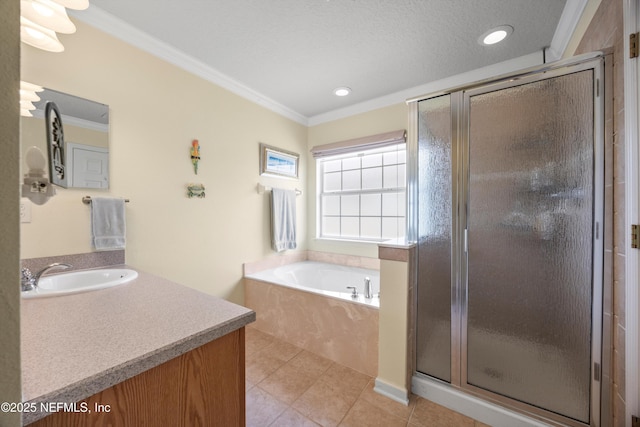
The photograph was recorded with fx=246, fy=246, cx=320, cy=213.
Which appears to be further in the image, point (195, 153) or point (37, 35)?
point (195, 153)

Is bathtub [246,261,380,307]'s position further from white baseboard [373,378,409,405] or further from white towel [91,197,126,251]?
white towel [91,197,126,251]

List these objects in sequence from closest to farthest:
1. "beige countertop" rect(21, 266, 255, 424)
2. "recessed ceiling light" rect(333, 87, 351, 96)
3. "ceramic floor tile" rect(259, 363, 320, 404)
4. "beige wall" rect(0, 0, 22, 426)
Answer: "beige wall" rect(0, 0, 22, 426)
"beige countertop" rect(21, 266, 255, 424)
"ceramic floor tile" rect(259, 363, 320, 404)
"recessed ceiling light" rect(333, 87, 351, 96)

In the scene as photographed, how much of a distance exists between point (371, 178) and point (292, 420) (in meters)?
2.55

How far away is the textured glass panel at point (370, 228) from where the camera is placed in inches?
123

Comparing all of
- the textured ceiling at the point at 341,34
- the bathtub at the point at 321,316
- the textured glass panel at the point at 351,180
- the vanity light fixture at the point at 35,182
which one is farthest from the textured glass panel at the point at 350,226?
the vanity light fixture at the point at 35,182

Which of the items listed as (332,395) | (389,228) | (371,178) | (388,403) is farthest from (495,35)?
(332,395)

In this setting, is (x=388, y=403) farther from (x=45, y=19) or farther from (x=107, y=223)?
(x=45, y=19)

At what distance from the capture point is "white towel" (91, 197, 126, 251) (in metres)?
1.63

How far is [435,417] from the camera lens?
59.8 inches

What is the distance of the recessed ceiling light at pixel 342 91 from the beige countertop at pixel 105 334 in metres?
2.42

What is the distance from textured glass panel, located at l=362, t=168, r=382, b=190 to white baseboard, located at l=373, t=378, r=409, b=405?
2104 mm

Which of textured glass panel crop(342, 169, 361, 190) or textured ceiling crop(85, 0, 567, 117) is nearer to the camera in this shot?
textured ceiling crop(85, 0, 567, 117)

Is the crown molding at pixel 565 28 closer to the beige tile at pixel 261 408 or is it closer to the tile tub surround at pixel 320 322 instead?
the tile tub surround at pixel 320 322

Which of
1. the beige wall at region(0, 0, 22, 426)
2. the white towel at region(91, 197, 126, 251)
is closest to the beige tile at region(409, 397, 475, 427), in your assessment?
the beige wall at region(0, 0, 22, 426)
